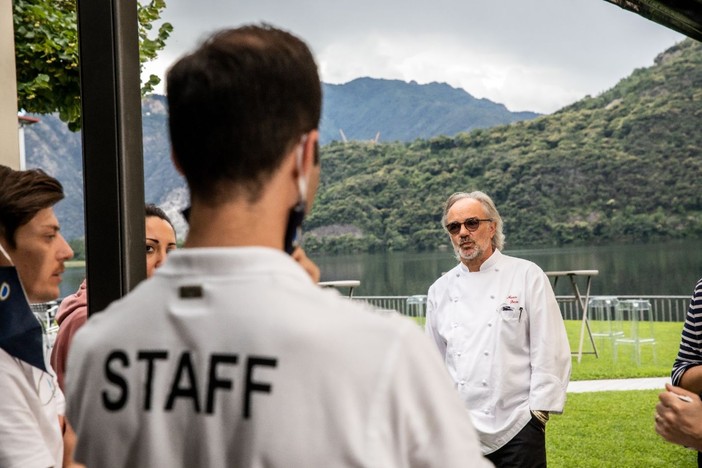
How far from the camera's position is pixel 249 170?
713 millimetres

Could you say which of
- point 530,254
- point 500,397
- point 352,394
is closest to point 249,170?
point 352,394

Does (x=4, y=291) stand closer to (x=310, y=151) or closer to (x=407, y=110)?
(x=310, y=151)

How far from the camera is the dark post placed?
1528 mm

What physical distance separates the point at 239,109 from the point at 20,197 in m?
0.98

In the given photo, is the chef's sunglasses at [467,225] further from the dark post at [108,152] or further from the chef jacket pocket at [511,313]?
the dark post at [108,152]

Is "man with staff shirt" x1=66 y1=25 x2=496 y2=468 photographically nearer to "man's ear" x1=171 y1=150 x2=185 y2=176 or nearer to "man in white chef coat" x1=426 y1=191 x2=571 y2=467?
"man's ear" x1=171 y1=150 x2=185 y2=176

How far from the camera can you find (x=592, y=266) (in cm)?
3177

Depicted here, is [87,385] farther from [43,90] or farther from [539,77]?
[539,77]

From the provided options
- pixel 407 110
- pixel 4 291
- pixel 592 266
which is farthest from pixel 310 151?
pixel 407 110

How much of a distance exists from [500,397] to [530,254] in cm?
2952

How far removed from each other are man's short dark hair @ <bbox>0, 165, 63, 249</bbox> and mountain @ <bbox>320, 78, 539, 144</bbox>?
38.1 m

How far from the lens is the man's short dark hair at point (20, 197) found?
1.53 metres

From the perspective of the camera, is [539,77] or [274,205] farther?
[539,77]

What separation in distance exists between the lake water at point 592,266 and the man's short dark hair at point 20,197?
1076 inches
